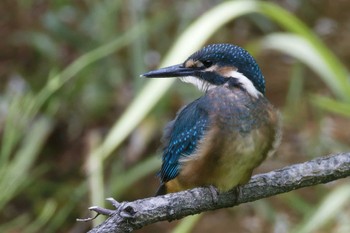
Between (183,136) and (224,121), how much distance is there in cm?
17

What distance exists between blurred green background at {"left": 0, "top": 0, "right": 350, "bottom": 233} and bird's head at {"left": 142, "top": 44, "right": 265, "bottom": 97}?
3.73ft

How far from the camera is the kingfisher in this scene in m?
2.12

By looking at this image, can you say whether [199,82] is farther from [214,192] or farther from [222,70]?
[214,192]

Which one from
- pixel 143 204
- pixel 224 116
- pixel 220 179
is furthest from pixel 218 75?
pixel 143 204

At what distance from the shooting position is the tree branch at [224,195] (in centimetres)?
178

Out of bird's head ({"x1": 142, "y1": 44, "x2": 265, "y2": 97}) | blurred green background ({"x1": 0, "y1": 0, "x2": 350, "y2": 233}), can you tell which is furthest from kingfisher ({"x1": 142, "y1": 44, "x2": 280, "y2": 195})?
blurred green background ({"x1": 0, "y1": 0, "x2": 350, "y2": 233})

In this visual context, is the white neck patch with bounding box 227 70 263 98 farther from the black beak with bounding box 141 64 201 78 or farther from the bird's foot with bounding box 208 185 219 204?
Answer: the bird's foot with bounding box 208 185 219 204

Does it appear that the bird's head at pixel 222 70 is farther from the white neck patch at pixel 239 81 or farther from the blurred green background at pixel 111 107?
the blurred green background at pixel 111 107

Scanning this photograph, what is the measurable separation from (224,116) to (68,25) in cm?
251

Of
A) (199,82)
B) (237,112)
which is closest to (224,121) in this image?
(237,112)

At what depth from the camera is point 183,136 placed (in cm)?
230

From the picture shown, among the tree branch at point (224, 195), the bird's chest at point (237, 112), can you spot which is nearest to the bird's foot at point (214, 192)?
the tree branch at point (224, 195)

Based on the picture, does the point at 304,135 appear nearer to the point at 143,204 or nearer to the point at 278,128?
the point at 278,128

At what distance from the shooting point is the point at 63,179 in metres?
4.22
